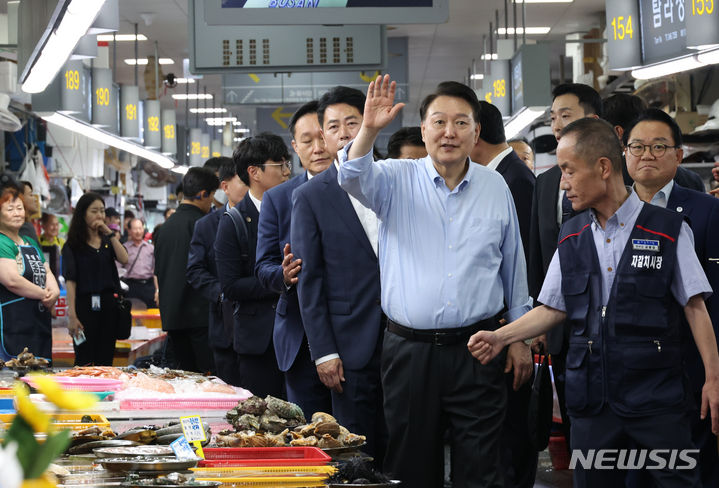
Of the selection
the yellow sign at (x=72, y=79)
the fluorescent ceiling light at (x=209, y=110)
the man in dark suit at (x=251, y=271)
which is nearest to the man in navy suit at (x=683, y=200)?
the man in dark suit at (x=251, y=271)

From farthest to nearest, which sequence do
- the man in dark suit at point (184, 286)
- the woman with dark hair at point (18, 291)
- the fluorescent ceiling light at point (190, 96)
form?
1. the fluorescent ceiling light at point (190, 96)
2. the man in dark suit at point (184, 286)
3. the woman with dark hair at point (18, 291)

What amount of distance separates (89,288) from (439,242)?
5.39 m

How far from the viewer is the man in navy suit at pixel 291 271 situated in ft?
13.5

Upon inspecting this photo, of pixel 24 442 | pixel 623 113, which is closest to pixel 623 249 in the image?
pixel 623 113

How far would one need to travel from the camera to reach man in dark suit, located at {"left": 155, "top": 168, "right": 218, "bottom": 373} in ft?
23.1

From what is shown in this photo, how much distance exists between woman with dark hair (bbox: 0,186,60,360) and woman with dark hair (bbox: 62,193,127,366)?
4.71ft

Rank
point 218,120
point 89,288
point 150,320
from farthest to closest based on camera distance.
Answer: point 218,120 < point 150,320 < point 89,288

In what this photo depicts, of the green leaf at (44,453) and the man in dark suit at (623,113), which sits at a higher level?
the man in dark suit at (623,113)

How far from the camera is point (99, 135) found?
11352mm

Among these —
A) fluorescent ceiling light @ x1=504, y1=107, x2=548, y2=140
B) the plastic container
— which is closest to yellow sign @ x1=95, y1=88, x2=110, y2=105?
the plastic container

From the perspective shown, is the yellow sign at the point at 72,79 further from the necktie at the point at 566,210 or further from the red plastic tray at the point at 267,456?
the red plastic tray at the point at 267,456

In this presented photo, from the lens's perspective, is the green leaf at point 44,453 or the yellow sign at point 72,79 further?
the yellow sign at point 72,79

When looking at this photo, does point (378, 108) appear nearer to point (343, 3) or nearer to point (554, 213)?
point (554, 213)

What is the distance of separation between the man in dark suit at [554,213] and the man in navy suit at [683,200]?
14.4 inches
